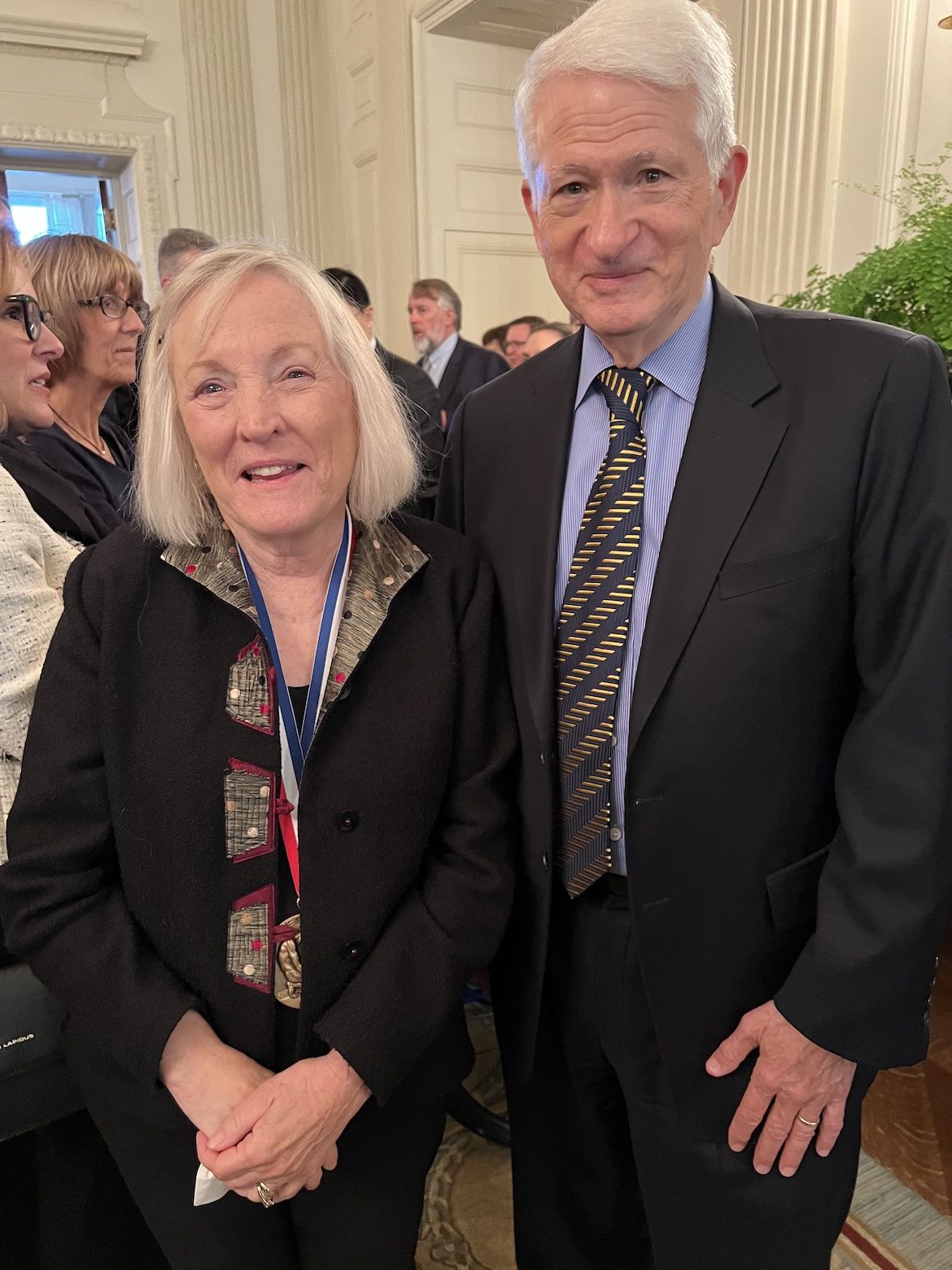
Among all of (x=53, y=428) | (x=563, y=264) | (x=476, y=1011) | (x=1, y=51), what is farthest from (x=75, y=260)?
(x=1, y=51)

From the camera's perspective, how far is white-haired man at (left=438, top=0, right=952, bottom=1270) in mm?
1099

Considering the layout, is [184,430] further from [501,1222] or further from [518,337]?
[518,337]

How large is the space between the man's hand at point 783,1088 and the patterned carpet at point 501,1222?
772 mm

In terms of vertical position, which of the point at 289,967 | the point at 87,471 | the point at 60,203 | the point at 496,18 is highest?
the point at 496,18

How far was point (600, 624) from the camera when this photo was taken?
3.94ft

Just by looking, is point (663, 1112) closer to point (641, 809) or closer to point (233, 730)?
point (641, 809)

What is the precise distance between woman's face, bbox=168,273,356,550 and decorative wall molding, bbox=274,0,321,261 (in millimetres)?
7079

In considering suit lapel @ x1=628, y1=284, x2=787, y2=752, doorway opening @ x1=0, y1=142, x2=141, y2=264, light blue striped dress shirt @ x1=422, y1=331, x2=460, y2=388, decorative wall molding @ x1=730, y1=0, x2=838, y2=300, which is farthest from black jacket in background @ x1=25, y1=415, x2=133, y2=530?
doorway opening @ x1=0, y1=142, x2=141, y2=264

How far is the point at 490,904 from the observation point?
1.25 meters

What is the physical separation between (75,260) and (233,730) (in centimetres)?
182

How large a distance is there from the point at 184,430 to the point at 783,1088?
47.8 inches

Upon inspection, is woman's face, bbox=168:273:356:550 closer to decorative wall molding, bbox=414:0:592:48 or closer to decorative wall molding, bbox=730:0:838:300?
decorative wall molding, bbox=730:0:838:300

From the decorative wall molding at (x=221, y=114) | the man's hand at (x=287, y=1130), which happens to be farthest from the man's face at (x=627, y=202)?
the decorative wall molding at (x=221, y=114)

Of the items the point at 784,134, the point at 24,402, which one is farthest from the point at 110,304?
the point at 784,134
